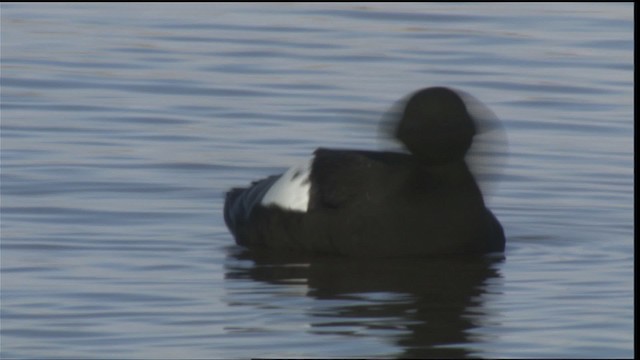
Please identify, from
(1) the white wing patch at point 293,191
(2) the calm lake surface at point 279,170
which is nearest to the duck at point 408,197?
(1) the white wing patch at point 293,191

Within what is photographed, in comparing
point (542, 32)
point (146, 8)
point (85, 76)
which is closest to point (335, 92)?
point (85, 76)

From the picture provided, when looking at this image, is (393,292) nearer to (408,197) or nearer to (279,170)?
(408,197)

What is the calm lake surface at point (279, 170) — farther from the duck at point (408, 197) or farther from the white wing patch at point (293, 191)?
the white wing patch at point (293, 191)

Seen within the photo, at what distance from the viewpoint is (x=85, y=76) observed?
54.3 ft

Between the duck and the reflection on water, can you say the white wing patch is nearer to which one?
the duck

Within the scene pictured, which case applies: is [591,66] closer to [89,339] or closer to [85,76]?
[85,76]

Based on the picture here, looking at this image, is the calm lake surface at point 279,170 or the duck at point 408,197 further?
the duck at point 408,197

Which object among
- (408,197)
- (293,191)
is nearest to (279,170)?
(293,191)

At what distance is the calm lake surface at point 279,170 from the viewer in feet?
30.7

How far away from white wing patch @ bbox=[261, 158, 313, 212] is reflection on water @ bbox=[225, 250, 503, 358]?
26 centimetres

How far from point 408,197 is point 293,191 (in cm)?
64

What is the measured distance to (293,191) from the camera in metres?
11.4

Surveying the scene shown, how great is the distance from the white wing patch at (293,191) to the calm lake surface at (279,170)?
0.31m

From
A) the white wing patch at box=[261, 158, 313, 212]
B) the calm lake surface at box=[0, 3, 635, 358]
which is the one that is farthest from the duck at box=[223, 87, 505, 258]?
the calm lake surface at box=[0, 3, 635, 358]
